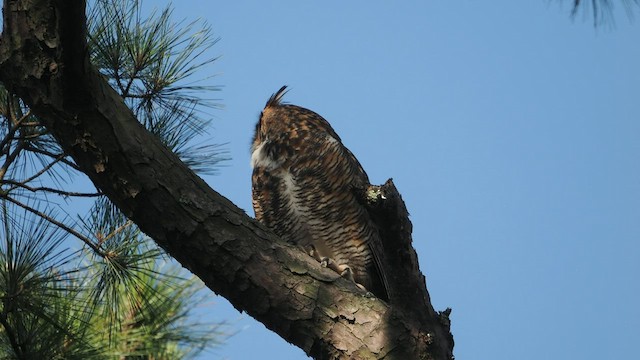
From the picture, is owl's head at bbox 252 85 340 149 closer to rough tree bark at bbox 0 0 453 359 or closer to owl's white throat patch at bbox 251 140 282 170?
owl's white throat patch at bbox 251 140 282 170

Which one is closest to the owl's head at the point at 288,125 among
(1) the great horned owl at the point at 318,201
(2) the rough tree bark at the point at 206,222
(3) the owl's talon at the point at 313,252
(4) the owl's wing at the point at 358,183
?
(1) the great horned owl at the point at 318,201

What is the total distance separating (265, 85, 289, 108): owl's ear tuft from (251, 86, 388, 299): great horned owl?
0.39 meters

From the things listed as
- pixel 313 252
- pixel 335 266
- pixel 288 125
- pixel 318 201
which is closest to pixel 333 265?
pixel 335 266

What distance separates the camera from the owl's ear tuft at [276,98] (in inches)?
152

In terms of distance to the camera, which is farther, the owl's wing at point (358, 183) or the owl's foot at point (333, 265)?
the owl's wing at point (358, 183)

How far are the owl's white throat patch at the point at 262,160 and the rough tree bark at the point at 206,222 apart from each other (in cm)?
101

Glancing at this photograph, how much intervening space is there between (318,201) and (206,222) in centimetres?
108

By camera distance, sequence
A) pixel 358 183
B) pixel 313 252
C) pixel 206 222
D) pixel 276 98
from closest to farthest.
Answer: pixel 206 222 → pixel 358 183 → pixel 313 252 → pixel 276 98

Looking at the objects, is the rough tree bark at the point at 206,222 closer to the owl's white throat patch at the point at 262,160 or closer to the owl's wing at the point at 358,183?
the owl's wing at the point at 358,183

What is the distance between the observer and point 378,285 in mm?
3486

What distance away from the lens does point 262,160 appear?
3.44m

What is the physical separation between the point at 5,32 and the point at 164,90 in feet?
4.38

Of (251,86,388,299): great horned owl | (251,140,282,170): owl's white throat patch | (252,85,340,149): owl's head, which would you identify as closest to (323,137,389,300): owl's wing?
(251,86,388,299): great horned owl

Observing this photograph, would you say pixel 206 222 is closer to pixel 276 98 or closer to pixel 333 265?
pixel 333 265
